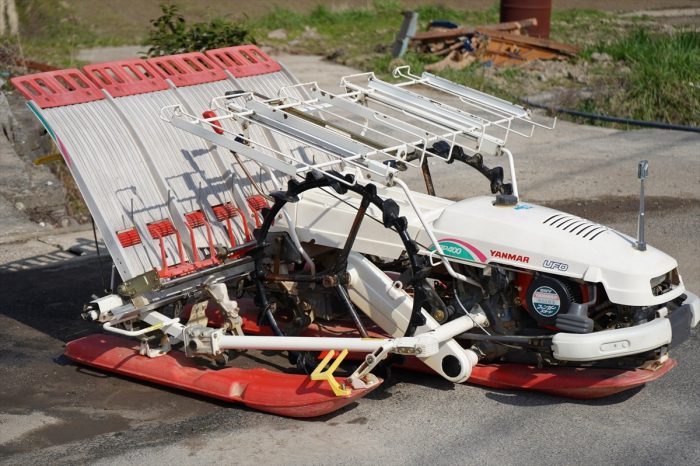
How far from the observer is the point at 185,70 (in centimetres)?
923

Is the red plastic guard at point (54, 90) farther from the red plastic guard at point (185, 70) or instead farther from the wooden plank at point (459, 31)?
the wooden plank at point (459, 31)

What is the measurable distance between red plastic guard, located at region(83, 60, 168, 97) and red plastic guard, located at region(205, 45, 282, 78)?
77cm

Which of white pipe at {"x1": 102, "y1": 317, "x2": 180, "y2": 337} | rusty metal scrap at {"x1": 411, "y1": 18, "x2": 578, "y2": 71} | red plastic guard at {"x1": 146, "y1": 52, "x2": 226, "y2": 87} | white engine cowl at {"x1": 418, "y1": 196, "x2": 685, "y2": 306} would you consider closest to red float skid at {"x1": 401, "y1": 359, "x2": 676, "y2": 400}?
white engine cowl at {"x1": 418, "y1": 196, "x2": 685, "y2": 306}

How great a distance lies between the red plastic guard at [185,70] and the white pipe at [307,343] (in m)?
2.74

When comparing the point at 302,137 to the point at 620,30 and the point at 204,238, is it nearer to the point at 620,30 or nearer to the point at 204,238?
the point at 204,238

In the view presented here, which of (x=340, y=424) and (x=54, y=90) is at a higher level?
(x=54, y=90)

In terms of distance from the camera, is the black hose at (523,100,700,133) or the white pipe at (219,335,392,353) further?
the black hose at (523,100,700,133)

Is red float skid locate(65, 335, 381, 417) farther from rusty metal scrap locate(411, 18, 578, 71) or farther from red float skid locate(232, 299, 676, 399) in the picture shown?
rusty metal scrap locate(411, 18, 578, 71)

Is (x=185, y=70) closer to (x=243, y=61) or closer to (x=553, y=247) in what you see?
(x=243, y=61)

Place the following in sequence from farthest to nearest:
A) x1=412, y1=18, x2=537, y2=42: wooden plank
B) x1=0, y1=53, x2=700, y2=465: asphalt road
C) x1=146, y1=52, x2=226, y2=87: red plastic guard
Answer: x1=412, y1=18, x2=537, y2=42: wooden plank < x1=146, y1=52, x2=226, y2=87: red plastic guard < x1=0, y1=53, x2=700, y2=465: asphalt road

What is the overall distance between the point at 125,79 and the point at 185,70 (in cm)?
64

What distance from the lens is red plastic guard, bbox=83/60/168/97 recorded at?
866 cm

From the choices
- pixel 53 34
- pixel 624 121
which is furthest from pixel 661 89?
pixel 53 34

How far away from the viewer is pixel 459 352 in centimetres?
707
